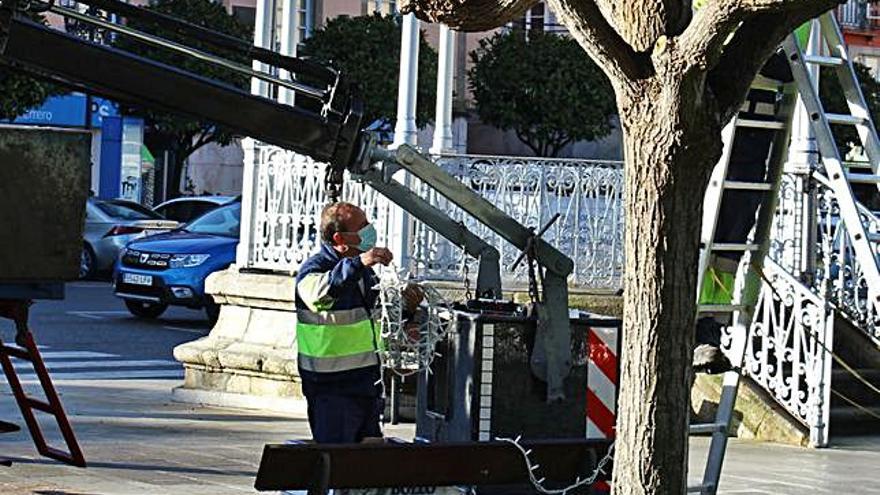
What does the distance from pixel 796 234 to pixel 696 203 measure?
8.47m

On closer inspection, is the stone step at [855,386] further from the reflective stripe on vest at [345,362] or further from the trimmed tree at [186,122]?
the trimmed tree at [186,122]

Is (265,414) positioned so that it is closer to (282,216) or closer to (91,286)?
(282,216)

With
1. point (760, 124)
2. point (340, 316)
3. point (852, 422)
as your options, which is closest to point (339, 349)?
point (340, 316)

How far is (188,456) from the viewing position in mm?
11523

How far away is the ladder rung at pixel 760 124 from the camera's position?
8805mm

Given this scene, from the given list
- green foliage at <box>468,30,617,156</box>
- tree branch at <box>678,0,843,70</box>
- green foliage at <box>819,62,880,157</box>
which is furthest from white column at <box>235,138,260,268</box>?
green foliage at <box>468,30,617,156</box>

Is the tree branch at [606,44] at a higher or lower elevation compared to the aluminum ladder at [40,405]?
higher

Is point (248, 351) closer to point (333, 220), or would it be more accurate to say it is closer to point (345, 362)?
point (333, 220)

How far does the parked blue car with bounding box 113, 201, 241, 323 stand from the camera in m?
22.0

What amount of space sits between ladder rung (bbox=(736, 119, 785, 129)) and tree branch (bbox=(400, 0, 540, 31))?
2.15 meters

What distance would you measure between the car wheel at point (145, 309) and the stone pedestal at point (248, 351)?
8156 millimetres

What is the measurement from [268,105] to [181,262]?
534 inches

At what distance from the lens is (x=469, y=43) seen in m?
40.6

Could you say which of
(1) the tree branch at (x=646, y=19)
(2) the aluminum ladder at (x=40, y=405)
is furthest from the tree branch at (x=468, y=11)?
(2) the aluminum ladder at (x=40, y=405)
